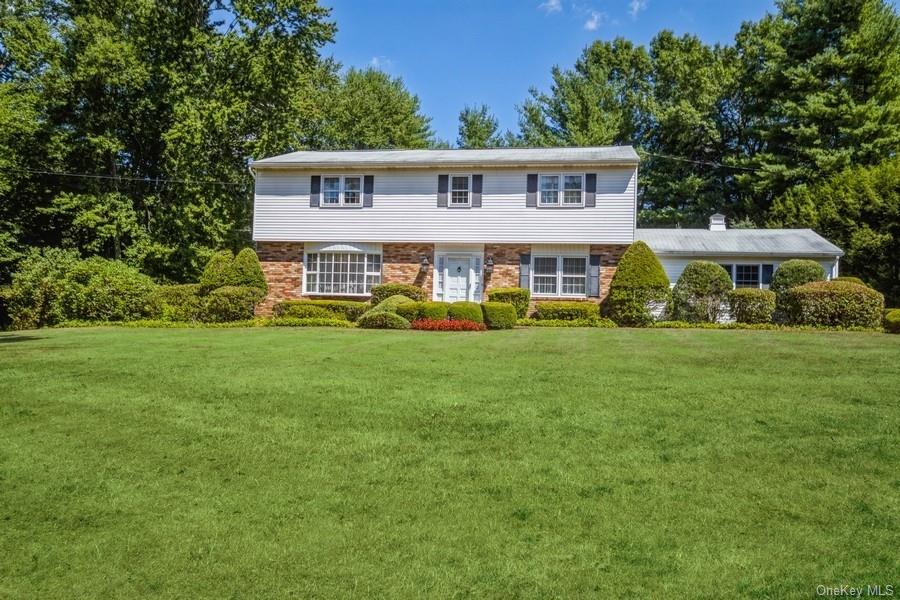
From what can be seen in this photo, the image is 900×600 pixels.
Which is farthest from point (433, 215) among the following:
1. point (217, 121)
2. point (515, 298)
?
point (217, 121)

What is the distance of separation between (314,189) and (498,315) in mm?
9137

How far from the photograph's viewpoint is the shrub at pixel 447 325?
16500 millimetres

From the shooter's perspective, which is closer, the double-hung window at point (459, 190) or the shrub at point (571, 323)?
the shrub at point (571, 323)

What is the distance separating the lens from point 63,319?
1909cm

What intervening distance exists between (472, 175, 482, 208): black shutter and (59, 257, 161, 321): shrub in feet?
35.4

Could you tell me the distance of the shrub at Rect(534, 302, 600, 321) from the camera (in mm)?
18938

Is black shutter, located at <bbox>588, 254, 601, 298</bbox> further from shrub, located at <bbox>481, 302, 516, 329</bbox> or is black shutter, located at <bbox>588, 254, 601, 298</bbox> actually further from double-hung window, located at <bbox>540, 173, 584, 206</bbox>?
shrub, located at <bbox>481, 302, 516, 329</bbox>

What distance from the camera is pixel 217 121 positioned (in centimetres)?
2478

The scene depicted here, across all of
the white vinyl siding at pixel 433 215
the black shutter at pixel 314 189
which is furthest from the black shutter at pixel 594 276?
the black shutter at pixel 314 189

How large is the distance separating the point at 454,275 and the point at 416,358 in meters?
11.5

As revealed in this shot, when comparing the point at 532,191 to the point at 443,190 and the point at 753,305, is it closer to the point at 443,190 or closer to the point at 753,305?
the point at 443,190

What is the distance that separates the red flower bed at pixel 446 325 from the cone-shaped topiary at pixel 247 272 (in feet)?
21.2

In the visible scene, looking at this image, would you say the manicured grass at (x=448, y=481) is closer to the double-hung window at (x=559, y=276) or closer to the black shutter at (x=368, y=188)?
the double-hung window at (x=559, y=276)

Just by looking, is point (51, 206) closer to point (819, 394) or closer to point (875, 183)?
point (819, 394)
